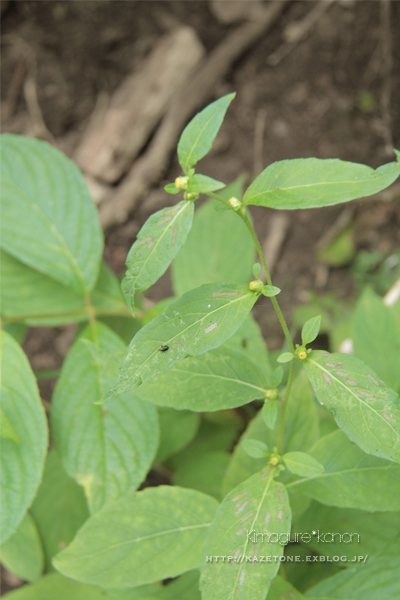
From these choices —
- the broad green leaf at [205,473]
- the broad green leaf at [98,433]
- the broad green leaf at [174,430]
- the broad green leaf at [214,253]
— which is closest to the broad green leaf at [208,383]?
the broad green leaf at [98,433]

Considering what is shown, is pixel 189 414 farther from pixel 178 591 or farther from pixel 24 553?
pixel 24 553

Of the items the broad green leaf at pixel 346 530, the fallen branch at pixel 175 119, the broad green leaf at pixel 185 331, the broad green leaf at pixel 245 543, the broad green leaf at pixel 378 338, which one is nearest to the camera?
the broad green leaf at pixel 185 331

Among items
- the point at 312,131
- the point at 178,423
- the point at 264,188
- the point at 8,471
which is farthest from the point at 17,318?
the point at 312,131

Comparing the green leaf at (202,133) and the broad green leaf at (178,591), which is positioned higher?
the green leaf at (202,133)

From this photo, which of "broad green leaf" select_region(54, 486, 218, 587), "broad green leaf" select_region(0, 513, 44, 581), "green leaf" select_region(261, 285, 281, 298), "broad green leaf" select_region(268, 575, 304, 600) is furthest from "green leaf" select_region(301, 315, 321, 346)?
"broad green leaf" select_region(0, 513, 44, 581)

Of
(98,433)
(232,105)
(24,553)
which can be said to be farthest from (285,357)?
(232,105)

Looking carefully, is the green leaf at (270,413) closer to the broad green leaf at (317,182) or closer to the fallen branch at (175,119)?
the broad green leaf at (317,182)

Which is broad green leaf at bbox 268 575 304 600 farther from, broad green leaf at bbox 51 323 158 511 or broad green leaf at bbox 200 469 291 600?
broad green leaf at bbox 51 323 158 511
